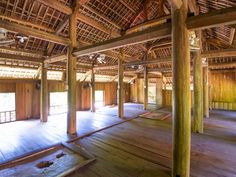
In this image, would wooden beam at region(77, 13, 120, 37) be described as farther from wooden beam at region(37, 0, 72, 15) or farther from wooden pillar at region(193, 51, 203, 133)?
wooden pillar at region(193, 51, 203, 133)

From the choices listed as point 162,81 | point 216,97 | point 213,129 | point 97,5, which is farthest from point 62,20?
point 216,97

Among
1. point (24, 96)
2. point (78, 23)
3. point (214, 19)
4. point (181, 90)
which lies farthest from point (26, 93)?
point (214, 19)

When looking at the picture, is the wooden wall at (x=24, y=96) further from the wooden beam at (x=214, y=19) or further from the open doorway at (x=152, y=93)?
the open doorway at (x=152, y=93)

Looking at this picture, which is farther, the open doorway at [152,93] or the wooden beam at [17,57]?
the open doorway at [152,93]

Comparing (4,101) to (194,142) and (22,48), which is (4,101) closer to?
(22,48)

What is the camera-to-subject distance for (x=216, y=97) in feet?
35.7

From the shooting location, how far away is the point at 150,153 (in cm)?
364

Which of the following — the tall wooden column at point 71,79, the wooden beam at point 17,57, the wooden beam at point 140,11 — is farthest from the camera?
the wooden beam at point 140,11

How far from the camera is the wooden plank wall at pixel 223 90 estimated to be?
10219 millimetres

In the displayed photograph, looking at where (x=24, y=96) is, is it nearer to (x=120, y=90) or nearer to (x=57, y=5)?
(x=120, y=90)

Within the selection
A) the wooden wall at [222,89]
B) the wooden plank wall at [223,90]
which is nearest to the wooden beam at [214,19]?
the wooden wall at [222,89]

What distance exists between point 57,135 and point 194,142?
4511 millimetres

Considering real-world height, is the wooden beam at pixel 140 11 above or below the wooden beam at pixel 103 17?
above

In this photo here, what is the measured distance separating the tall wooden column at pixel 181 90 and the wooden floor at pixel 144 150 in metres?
0.58
